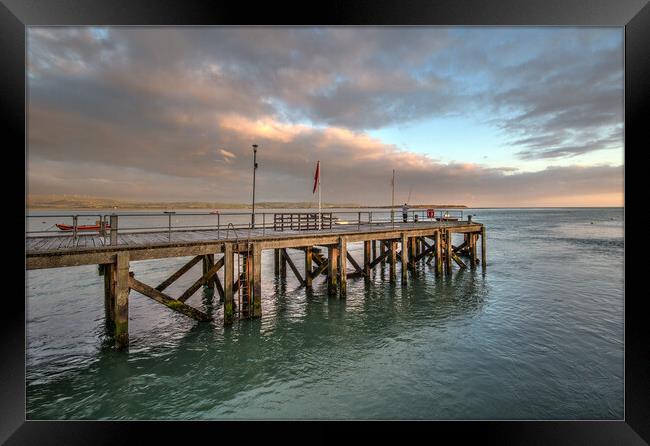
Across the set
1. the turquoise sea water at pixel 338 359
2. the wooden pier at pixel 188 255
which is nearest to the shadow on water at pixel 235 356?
the turquoise sea water at pixel 338 359

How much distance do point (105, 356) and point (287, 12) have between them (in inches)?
421

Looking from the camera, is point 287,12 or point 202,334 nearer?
point 287,12

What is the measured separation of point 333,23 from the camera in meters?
3.75

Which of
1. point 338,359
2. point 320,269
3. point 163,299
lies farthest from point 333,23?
point 320,269

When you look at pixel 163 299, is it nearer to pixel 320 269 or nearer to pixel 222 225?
pixel 222 225

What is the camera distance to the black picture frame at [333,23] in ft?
11.5

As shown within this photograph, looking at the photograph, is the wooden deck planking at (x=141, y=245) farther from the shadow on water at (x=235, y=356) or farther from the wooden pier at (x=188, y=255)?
the shadow on water at (x=235, y=356)

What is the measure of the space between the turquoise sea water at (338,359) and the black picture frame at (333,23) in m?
3.59
